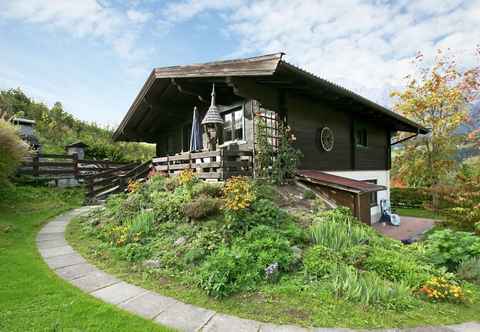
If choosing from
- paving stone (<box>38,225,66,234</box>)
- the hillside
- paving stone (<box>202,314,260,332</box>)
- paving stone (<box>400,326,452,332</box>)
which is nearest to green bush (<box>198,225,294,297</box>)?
paving stone (<box>202,314,260,332</box>)

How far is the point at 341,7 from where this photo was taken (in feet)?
23.2

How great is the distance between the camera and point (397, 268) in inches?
131

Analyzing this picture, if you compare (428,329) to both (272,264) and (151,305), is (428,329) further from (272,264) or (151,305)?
(151,305)

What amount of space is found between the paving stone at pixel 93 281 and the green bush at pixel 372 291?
305cm

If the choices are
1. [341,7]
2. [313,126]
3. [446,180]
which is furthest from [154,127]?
[446,180]

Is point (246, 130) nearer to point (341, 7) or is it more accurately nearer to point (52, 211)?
point (341, 7)

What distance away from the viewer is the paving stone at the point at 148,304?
2658 millimetres

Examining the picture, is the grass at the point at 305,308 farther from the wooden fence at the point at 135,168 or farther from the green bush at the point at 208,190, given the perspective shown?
the wooden fence at the point at 135,168

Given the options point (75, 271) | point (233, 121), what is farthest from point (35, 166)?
point (75, 271)

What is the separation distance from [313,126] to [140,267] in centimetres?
735

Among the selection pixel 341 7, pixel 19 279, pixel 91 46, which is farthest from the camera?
pixel 91 46

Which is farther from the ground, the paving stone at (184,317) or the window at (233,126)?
the window at (233,126)

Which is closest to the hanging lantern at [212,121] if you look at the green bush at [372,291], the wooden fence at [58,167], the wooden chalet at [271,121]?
the wooden chalet at [271,121]

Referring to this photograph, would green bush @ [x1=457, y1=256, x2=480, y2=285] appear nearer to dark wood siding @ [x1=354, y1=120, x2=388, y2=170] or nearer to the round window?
the round window
